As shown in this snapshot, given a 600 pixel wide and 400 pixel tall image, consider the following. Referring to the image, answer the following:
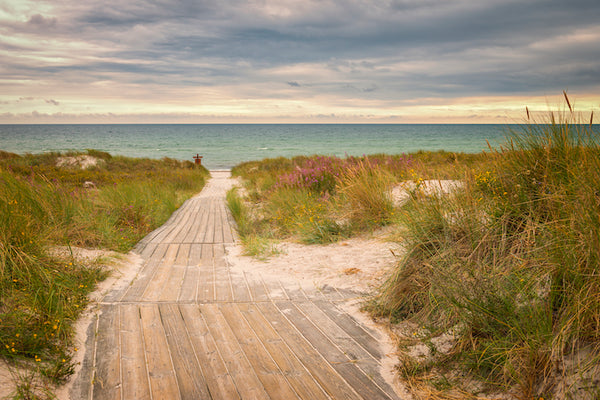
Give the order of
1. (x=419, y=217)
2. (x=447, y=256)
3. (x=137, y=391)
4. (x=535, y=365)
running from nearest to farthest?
(x=535, y=365) → (x=137, y=391) → (x=447, y=256) → (x=419, y=217)

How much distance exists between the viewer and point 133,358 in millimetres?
2678

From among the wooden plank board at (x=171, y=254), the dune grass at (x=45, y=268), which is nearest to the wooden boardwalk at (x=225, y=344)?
the dune grass at (x=45, y=268)

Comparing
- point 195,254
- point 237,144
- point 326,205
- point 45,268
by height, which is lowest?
point 195,254

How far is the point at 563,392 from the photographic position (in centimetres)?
188

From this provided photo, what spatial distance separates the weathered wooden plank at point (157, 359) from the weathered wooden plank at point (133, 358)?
38mm

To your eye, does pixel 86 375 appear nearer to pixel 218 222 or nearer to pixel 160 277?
pixel 160 277

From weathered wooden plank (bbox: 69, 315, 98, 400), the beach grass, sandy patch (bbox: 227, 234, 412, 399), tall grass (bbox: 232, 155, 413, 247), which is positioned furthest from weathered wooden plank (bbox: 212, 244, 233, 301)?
the beach grass

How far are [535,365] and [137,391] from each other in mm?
2406

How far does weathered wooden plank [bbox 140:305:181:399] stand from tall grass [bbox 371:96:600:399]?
181 centimetres

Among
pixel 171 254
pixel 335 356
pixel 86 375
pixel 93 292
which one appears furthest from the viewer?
pixel 171 254

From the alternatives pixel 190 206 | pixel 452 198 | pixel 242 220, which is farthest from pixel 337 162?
pixel 452 198

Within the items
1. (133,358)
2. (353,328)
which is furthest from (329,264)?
(133,358)

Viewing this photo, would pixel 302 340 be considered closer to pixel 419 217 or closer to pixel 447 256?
pixel 447 256

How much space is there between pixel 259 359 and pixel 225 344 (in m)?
0.35
